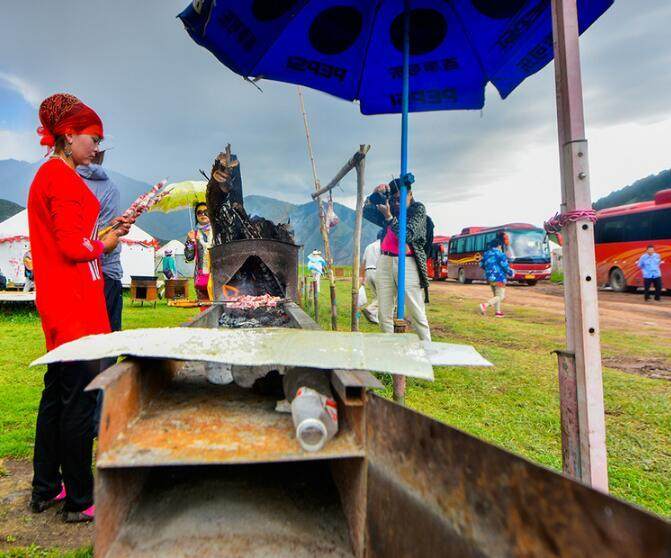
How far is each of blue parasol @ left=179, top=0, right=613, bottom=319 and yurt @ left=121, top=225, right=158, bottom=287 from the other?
18.1m

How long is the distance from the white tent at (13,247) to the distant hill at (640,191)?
46.8 m

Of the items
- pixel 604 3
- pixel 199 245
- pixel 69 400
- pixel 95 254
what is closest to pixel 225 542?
pixel 69 400

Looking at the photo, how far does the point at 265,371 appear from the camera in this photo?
8.14 feet

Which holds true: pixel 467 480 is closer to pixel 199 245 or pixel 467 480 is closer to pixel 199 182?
pixel 199 245

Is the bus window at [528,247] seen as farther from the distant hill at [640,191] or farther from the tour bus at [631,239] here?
the distant hill at [640,191]

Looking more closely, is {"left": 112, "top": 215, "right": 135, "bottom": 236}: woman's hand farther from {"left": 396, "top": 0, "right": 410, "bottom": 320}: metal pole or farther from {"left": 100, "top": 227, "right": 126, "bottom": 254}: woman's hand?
{"left": 396, "top": 0, "right": 410, "bottom": 320}: metal pole

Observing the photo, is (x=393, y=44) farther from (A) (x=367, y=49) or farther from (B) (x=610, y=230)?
(B) (x=610, y=230)

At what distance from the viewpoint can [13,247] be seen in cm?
1656

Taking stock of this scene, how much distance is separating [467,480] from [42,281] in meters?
2.47

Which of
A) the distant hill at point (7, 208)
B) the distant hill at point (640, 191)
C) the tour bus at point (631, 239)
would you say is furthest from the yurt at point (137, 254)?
the distant hill at point (640, 191)

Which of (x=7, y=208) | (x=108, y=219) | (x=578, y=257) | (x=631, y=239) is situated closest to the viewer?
(x=578, y=257)

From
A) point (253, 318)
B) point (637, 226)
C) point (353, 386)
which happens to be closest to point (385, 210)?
point (253, 318)

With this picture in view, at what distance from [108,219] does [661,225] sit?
20.5 meters

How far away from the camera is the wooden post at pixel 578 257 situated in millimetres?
1831
